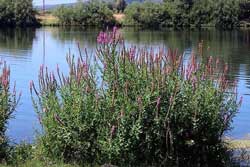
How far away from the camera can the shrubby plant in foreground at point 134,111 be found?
29.7 feet

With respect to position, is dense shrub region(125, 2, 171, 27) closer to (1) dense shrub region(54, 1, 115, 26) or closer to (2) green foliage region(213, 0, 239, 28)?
(1) dense shrub region(54, 1, 115, 26)

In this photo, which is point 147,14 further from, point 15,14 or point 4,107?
point 4,107

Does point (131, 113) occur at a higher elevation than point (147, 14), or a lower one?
lower

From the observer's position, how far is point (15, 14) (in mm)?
159750

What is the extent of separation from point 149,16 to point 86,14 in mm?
22109

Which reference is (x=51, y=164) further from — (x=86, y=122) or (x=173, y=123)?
(x=173, y=123)

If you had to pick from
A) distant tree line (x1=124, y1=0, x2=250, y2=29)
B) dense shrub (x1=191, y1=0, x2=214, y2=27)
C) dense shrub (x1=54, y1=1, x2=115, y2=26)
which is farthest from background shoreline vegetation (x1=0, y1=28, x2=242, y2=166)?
dense shrub (x1=54, y1=1, x2=115, y2=26)

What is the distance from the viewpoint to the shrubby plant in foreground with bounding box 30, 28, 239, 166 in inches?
356

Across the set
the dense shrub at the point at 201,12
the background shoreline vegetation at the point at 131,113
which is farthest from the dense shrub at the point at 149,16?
the background shoreline vegetation at the point at 131,113

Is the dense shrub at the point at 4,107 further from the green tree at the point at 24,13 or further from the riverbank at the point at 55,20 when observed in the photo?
the riverbank at the point at 55,20

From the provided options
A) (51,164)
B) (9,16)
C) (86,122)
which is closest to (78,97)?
(86,122)

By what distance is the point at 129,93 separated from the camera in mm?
9195

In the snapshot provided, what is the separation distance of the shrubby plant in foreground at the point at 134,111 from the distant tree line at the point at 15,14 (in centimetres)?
15409

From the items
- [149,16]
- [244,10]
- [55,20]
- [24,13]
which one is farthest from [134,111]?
[55,20]
